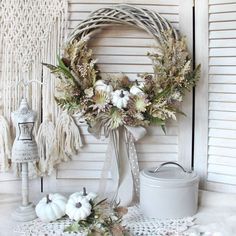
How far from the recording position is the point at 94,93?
1163 millimetres

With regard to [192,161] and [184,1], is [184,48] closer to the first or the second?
[184,1]

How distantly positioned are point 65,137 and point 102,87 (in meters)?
0.24

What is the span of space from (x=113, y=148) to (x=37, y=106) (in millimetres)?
303

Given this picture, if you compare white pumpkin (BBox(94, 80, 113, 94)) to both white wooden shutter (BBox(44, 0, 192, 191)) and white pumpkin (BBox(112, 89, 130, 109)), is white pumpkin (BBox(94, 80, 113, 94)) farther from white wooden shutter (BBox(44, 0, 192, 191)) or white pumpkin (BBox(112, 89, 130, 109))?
white wooden shutter (BBox(44, 0, 192, 191))

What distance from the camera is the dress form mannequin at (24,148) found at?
1.10 meters

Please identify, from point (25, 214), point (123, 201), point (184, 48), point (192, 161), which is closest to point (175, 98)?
point (184, 48)

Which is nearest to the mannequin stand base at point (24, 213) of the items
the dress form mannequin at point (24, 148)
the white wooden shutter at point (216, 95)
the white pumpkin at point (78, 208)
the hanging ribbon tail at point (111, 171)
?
the dress form mannequin at point (24, 148)

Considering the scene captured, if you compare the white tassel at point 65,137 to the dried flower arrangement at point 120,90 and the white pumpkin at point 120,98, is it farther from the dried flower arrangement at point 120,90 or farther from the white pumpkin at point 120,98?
the white pumpkin at point 120,98

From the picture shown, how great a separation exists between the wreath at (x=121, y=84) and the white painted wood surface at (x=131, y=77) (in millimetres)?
64

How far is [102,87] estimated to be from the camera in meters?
1.16

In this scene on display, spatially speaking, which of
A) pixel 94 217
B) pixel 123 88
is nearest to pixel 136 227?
pixel 94 217

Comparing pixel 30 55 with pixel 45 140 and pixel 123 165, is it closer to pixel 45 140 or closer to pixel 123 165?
pixel 45 140

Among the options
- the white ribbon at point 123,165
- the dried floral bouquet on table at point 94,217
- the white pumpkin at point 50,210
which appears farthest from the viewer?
the white ribbon at point 123,165

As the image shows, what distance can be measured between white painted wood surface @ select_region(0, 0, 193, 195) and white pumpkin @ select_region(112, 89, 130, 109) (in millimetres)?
162
